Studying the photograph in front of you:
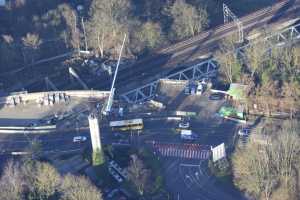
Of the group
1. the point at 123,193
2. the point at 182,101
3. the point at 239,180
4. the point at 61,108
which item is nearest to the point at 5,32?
the point at 61,108

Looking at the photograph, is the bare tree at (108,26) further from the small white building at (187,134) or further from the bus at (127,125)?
the small white building at (187,134)

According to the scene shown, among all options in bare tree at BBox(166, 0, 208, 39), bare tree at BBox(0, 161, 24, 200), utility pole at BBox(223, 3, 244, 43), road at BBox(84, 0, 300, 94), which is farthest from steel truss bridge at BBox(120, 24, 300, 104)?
bare tree at BBox(0, 161, 24, 200)

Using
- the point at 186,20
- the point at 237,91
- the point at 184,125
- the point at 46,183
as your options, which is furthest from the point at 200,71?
the point at 46,183

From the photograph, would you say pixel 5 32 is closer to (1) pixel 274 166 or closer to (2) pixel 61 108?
(2) pixel 61 108

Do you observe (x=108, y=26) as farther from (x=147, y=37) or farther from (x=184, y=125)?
(x=184, y=125)

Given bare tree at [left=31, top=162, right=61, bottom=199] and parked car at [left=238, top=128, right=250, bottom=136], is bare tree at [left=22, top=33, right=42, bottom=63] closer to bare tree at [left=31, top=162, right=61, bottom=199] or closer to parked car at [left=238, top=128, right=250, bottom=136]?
bare tree at [left=31, top=162, right=61, bottom=199]

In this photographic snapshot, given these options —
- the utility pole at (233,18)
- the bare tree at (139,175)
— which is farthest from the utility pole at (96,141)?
the utility pole at (233,18)

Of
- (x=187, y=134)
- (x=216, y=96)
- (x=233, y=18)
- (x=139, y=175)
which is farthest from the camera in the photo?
(x=233, y=18)
